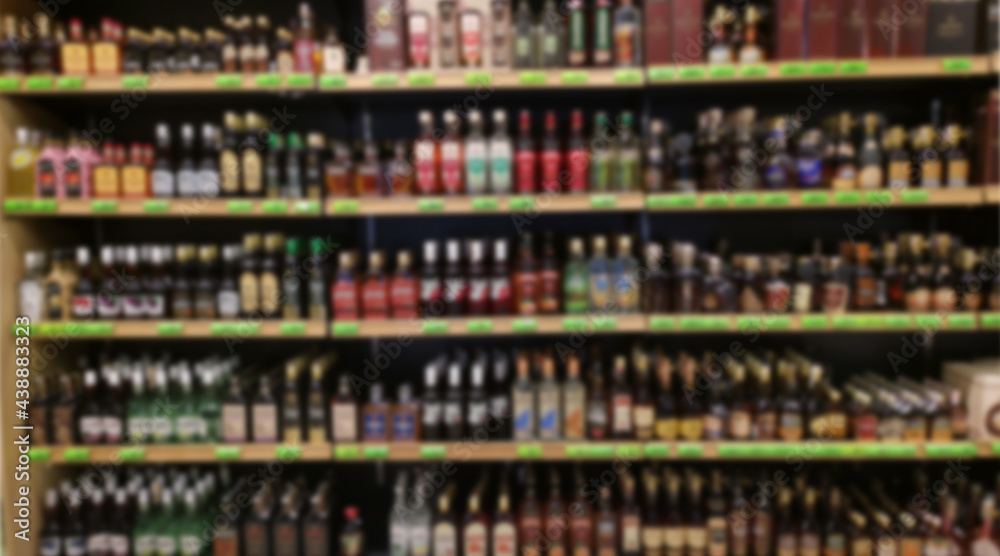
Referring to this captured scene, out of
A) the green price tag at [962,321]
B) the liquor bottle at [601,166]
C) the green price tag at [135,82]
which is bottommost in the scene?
the green price tag at [962,321]

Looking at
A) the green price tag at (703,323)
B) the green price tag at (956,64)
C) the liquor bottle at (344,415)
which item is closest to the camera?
the green price tag at (956,64)

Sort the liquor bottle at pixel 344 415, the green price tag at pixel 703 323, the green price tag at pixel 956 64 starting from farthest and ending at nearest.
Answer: the liquor bottle at pixel 344 415 < the green price tag at pixel 703 323 < the green price tag at pixel 956 64

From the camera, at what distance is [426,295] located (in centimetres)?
273

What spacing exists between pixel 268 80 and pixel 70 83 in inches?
29.4

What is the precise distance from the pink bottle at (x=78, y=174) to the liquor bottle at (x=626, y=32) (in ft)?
6.64

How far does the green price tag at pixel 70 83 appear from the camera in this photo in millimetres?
2646

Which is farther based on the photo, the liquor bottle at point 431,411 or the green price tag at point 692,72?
the liquor bottle at point 431,411

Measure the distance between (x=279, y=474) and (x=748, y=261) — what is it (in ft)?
7.35

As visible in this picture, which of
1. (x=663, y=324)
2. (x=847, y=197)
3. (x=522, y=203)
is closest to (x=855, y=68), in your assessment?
(x=847, y=197)

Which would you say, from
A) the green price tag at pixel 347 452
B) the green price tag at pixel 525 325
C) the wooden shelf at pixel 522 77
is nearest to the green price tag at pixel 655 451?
the green price tag at pixel 525 325

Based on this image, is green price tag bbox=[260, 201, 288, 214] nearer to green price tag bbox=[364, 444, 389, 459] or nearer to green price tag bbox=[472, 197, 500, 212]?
green price tag bbox=[472, 197, 500, 212]

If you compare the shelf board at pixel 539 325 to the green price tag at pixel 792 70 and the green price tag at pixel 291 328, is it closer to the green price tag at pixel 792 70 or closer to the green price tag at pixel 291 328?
the green price tag at pixel 291 328

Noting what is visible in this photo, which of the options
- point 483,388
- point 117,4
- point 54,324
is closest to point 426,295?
point 483,388

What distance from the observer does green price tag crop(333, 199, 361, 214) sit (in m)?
2.66
